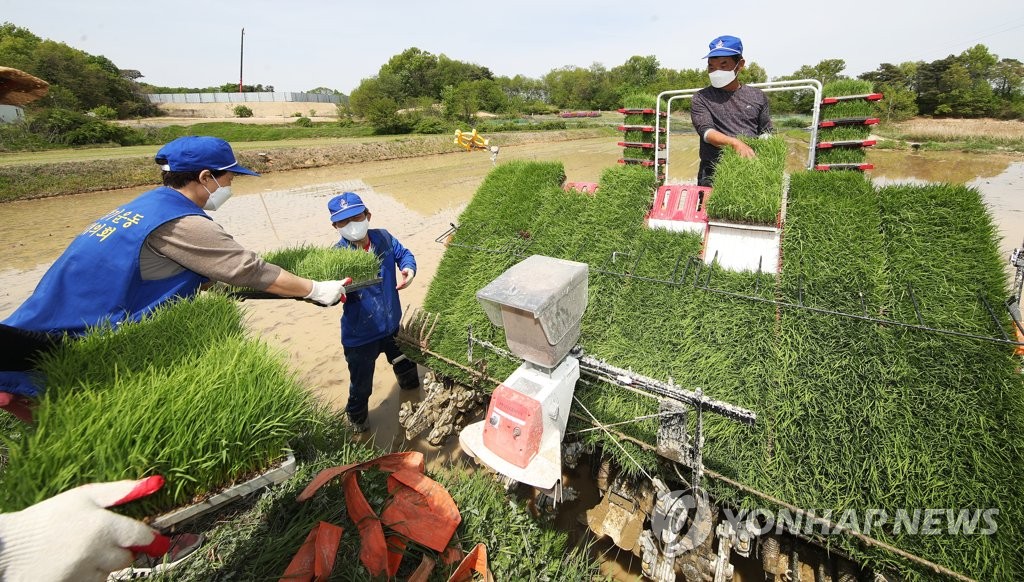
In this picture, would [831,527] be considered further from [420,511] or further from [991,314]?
[420,511]

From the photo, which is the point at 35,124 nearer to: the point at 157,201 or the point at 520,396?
the point at 157,201

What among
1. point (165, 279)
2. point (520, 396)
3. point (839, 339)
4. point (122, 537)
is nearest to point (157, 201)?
point (165, 279)

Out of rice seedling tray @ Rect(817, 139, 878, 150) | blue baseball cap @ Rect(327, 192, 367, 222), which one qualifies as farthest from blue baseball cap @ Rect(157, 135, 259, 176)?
rice seedling tray @ Rect(817, 139, 878, 150)

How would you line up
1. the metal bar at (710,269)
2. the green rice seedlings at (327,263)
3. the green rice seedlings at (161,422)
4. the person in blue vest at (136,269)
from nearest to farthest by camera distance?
the green rice seedlings at (161,422) → the person in blue vest at (136,269) → the green rice seedlings at (327,263) → the metal bar at (710,269)

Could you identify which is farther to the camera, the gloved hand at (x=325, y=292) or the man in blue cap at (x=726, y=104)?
the man in blue cap at (x=726, y=104)

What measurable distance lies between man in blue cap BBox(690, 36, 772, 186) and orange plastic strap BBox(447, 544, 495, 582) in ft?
12.0

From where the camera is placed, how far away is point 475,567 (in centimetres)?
193

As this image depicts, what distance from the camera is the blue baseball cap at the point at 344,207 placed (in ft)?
11.6

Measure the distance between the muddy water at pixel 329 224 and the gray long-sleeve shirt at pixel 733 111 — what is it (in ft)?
9.21

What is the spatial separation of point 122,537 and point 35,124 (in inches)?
1545

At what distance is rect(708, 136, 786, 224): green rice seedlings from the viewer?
2.91 meters

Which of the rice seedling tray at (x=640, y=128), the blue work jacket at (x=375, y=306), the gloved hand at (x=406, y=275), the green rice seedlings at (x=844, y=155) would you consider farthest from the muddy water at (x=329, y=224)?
the rice seedling tray at (x=640, y=128)

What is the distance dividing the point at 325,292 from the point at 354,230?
4.17ft

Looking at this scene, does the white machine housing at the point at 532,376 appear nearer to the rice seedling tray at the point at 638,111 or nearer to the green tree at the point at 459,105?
the rice seedling tray at the point at 638,111
